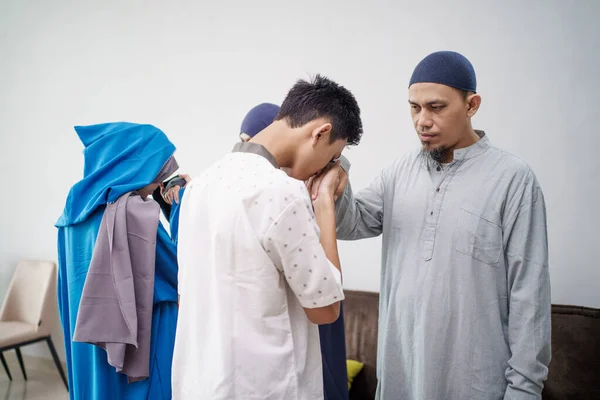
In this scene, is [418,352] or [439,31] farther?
[439,31]

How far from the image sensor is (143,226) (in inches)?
71.4

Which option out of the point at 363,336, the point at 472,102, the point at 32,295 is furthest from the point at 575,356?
the point at 32,295

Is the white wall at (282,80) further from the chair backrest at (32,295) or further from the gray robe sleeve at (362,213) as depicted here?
the gray robe sleeve at (362,213)

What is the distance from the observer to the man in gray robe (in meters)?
1.27

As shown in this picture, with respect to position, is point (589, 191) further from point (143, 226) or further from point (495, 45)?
point (143, 226)

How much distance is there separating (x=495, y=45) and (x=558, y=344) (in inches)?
55.0

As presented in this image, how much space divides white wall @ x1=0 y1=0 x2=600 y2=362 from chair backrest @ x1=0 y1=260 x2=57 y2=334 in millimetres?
247

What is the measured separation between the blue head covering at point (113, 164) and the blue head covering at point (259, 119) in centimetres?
35

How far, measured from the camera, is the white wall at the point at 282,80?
2.22 meters

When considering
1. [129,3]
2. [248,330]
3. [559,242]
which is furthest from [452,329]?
[129,3]

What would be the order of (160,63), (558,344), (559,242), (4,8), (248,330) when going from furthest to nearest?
(4,8) → (160,63) → (559,242) → (558,344) → (248,330)

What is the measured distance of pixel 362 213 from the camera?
1588 millimetres

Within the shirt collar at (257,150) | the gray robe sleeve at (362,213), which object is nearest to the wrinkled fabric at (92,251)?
the gray robe sleeve at (362,213)

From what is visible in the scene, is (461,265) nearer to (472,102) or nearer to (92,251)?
(472,102)
